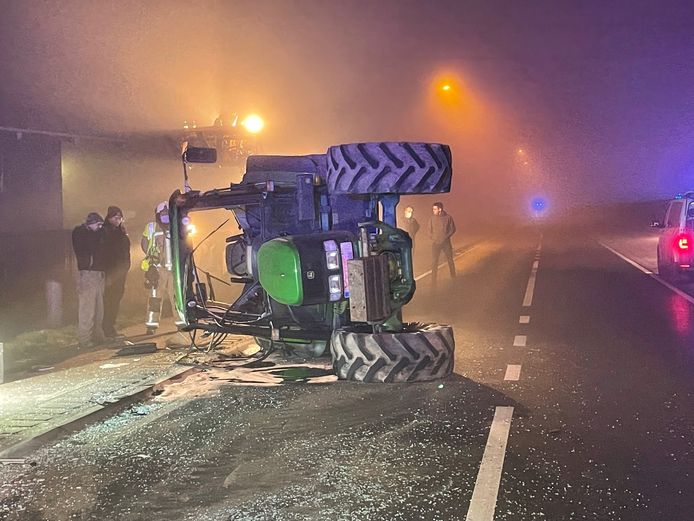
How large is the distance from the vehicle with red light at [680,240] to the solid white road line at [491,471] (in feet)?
33.9

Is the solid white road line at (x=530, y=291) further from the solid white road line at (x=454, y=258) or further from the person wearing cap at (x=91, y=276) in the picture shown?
the person wearing cap at (x=91, y=276)

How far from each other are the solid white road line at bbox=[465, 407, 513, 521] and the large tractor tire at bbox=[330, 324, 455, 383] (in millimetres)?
1014

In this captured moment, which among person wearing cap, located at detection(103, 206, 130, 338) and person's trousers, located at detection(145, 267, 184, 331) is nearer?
person wearing cap, located at detection(103, 206, 130, 338)

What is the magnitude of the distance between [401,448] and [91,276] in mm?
5950

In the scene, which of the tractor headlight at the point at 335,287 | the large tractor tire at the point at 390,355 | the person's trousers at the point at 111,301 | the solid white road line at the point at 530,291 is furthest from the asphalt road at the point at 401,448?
the solid white road line at the point at 530,291

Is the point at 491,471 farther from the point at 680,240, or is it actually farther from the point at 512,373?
the point at 680,240

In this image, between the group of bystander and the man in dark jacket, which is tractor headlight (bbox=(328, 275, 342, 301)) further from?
the man in dark jacket

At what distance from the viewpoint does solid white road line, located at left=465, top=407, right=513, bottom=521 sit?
151 inches

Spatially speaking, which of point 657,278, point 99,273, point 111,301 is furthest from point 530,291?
point 99,273

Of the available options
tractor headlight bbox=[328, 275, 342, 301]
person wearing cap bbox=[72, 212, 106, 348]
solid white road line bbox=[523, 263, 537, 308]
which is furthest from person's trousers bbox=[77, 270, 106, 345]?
solid white road line bbox=[523, 263, 537, 308]

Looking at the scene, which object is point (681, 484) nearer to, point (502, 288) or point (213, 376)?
point (213, 376)

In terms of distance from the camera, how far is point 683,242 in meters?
14.7

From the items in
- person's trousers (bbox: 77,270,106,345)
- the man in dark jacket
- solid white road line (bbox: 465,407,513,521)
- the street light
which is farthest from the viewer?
the man in dark jacket

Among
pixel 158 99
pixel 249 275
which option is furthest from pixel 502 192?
pixel 249 275
